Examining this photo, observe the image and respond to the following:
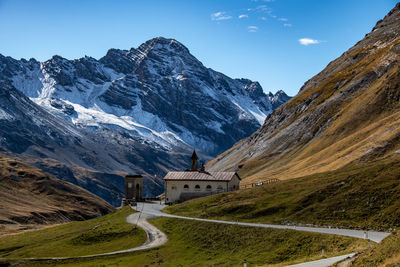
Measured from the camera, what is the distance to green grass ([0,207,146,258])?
6775 cm

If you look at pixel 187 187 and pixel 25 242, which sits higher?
pixel 187 187

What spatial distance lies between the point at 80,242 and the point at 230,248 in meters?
26.9

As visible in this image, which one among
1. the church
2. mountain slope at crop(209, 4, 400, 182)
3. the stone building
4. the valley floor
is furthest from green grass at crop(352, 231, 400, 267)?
the stone building

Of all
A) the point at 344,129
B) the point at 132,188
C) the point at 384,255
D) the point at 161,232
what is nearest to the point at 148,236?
the point at 161,232

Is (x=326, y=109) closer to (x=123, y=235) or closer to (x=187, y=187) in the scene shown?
(x=187, y=187)

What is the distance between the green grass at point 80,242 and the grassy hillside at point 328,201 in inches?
477

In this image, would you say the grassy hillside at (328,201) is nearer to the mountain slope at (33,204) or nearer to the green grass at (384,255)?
the green grass at (384,255)

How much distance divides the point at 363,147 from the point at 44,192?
132172 millimetres

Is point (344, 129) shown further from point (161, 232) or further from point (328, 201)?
point (161, 232)

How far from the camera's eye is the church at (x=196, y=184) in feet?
340

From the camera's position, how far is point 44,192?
194625mm

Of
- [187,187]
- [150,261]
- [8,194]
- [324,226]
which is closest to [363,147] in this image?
[187,187]

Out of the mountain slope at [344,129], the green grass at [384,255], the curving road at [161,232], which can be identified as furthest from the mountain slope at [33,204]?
the green grass at [384,255]

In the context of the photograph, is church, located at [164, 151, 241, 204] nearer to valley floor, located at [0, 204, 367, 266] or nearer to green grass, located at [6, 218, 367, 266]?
valley floor, located at [0, 204, 367, 266]
